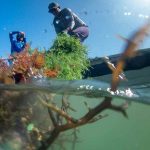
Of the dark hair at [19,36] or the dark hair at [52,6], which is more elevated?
the dark hair at [52,6]

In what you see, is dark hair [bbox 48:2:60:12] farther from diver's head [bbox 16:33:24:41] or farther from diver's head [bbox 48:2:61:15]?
diver's head [bbox 16:33:24:41]

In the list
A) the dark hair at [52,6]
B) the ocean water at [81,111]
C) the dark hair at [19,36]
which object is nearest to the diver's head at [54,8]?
the dark hair at [52,6]

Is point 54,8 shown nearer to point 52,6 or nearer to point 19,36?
point 52,6

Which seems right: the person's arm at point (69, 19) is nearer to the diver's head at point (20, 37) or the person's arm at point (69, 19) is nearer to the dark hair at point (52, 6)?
the dark hair at point (52, 6)

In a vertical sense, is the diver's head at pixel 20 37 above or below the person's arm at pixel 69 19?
below

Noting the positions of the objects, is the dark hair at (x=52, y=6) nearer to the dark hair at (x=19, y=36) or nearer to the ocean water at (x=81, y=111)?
the dark hair at (x=19, y=36)

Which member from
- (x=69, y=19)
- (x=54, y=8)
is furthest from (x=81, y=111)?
(x=54, y=8)

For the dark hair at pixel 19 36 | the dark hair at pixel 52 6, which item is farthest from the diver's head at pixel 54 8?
the dark hair at pixel 19 36

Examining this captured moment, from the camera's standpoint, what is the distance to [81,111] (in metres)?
15.6

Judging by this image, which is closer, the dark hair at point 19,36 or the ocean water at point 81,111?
the ocean water at point 81,111

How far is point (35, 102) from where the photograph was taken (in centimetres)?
941

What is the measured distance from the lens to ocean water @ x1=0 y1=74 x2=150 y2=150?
8.22 meters

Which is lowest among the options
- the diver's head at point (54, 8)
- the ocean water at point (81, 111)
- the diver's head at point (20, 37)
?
the ocean water at point (81, 111)

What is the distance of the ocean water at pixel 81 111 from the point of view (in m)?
8.22
